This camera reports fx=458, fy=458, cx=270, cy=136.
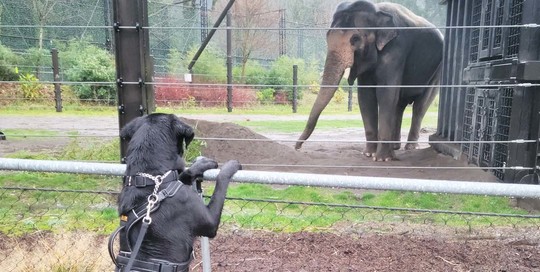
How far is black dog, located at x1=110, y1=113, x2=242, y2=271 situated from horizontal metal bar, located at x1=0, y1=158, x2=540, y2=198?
0.31 ft

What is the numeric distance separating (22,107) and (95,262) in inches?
435

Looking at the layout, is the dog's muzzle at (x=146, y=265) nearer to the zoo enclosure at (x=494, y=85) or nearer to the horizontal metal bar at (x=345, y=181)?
the horizontal metal bar at (x=345, y=181)

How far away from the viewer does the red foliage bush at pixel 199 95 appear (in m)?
12.7

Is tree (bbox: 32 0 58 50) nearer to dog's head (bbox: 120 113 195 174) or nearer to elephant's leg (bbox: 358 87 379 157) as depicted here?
elephant's leg (bbox: 358 87 379 157)

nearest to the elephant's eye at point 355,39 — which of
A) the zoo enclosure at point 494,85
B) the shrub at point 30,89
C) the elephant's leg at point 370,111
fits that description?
the elephant's leg at point 370,111

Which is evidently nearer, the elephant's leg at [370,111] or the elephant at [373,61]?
the elephant at [373,61]

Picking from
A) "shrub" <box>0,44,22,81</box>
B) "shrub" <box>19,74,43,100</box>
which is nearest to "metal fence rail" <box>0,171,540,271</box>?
"shrub" <box>19,74,43,100</box>

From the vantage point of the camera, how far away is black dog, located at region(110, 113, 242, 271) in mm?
1752

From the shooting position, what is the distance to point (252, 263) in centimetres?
282

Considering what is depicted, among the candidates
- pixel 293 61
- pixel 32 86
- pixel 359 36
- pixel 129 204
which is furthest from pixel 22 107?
pixel 129 204

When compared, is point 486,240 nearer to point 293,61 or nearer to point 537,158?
point 537,158

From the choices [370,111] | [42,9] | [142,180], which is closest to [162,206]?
[142,180]

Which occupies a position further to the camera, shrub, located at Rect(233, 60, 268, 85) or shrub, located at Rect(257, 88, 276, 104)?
shrub, located at Rect(233, 60, 268, 85)

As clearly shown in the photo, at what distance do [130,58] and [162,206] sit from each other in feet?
5.18
